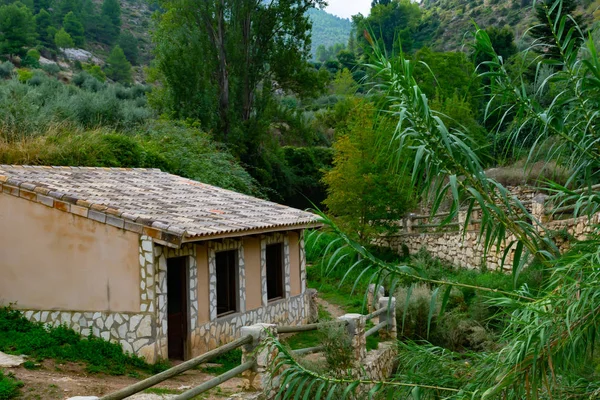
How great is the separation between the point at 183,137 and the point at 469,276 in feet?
34.6

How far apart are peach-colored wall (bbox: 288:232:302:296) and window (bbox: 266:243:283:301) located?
0.43 m

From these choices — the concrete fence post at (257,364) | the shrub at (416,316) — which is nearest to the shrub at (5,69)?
the shrub at (416,316)

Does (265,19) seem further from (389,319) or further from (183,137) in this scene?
(389,319)

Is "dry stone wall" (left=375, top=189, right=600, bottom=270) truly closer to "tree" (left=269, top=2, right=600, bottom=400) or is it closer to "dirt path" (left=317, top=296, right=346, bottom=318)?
"dirt path" (left=317, top=296, right=346, bottom=318)

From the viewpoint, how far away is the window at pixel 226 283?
42.0 feet

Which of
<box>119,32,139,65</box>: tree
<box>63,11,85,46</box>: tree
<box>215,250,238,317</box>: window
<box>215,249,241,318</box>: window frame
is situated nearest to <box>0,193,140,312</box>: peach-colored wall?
<box>215,249,241,318</box>: window frame

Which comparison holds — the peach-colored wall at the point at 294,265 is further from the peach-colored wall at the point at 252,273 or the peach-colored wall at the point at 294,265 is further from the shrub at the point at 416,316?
the shrub at the point at 416,316

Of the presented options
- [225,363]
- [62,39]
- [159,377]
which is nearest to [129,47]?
[62,39]

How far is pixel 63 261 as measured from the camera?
36.1ft

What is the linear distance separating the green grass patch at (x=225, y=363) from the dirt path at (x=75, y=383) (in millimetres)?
509

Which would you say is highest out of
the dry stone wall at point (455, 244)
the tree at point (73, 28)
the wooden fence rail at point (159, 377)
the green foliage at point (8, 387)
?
the tree at point (73, 28)

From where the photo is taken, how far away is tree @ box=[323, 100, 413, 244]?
2453 cm

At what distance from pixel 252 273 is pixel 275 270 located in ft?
4.71

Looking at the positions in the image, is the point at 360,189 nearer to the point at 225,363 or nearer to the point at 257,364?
the point at 225,363
